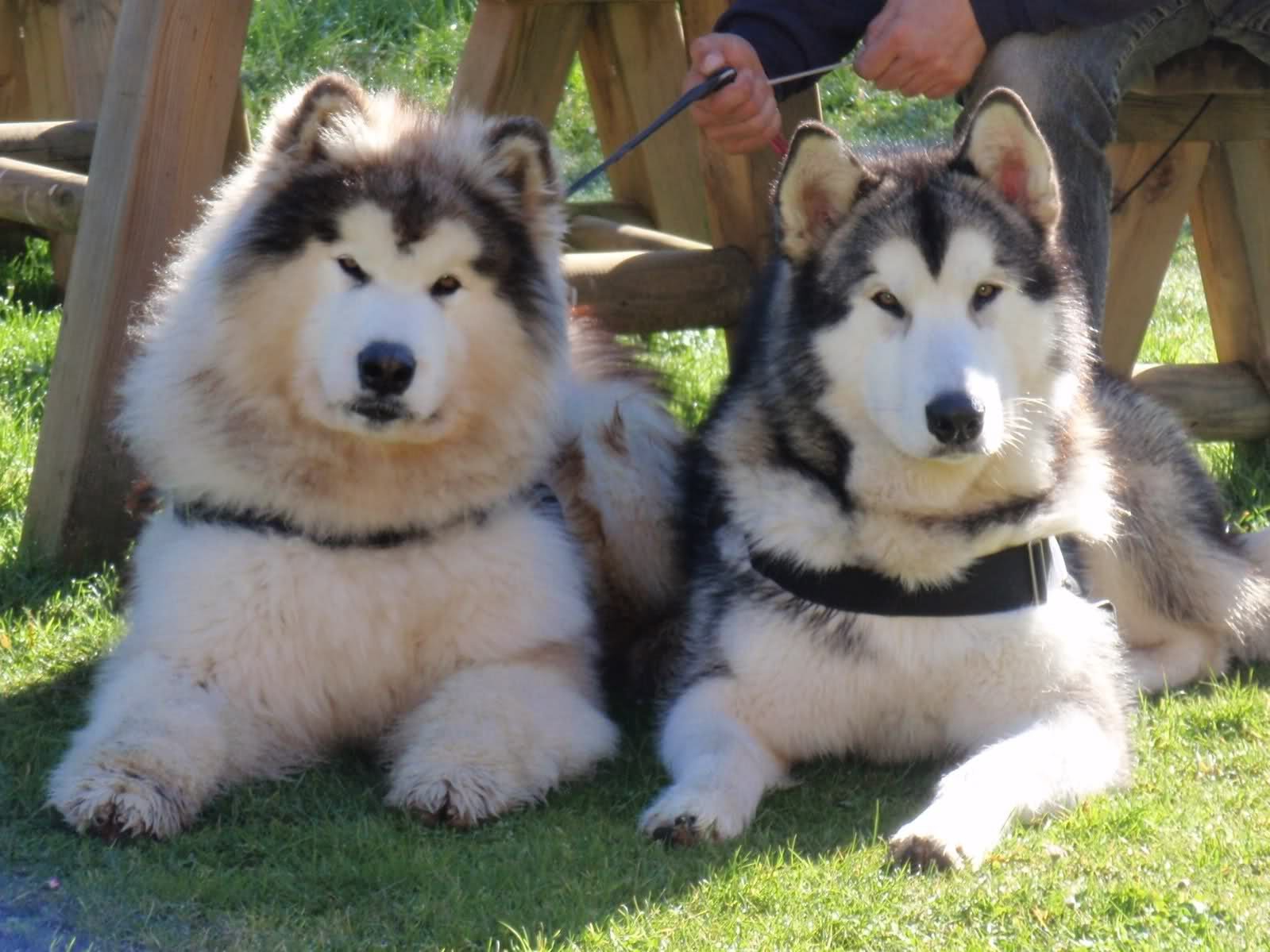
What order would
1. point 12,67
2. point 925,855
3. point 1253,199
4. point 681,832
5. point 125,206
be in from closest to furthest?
point 925,855 < point 681,832 < point 125,206 < point 1253,199 < point 12,67

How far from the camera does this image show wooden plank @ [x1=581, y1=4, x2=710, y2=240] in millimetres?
5219

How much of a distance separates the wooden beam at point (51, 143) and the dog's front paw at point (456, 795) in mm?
2993

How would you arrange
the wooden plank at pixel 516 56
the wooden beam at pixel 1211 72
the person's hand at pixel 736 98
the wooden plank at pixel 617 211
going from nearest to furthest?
the person's hand at pixel 736 98
the wooden beam at pixel 1211 72
the wooden plank at pixel 516 56
the wooden plank at pixel 617 211

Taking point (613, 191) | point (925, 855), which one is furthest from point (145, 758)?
point (613, 191)

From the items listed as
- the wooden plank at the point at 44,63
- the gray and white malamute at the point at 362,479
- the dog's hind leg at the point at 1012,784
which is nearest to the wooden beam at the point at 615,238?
the gray and white malamute at the point at 362,479

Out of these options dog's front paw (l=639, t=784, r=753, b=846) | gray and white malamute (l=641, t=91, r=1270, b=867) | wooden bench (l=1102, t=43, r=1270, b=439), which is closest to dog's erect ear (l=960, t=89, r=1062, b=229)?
gray and white malamute (l=641, t=91, r=1270, b=867)

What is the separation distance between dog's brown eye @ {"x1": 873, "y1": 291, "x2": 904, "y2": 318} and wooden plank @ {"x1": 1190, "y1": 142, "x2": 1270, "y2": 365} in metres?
2.55

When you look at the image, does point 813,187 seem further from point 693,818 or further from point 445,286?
point 693,818

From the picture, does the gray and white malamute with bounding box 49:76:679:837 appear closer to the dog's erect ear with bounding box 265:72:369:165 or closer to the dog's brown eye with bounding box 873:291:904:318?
the dog's erect ear with bounding box 265:72:369:165

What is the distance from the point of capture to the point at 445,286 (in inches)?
124

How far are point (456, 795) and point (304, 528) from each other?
615mm

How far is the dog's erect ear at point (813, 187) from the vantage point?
308 centimetres

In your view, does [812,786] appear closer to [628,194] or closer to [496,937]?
[496,937]

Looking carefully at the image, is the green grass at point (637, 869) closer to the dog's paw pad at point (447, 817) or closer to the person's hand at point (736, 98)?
the dog's paw pad at point (447, 817)
